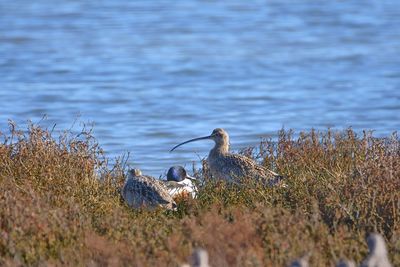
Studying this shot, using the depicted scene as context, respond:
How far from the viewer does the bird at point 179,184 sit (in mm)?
9492

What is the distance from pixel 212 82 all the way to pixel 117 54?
4088mm

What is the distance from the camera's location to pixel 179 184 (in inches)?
391

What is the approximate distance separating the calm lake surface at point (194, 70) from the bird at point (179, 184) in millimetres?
1997

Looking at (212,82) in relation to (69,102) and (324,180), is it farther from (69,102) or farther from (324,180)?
(324,180)

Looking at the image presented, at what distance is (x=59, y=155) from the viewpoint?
350 inches

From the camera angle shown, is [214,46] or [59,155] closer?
[59,155]

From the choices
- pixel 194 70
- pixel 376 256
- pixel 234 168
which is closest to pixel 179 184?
pixel 234 168

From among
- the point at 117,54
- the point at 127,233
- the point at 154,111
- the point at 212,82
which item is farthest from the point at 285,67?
the point at 127,233

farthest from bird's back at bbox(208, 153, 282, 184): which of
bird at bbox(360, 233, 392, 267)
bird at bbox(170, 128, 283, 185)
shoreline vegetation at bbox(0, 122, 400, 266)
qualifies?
bird at bbox(360, 233, 392, 267)

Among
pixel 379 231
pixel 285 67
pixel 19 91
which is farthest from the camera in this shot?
pixel 285 67

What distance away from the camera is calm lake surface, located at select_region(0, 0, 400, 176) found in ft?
53.5

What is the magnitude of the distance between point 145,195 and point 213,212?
61.8 inches

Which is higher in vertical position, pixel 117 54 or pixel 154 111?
pixel 117 54

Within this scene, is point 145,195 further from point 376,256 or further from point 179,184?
point 376,256
